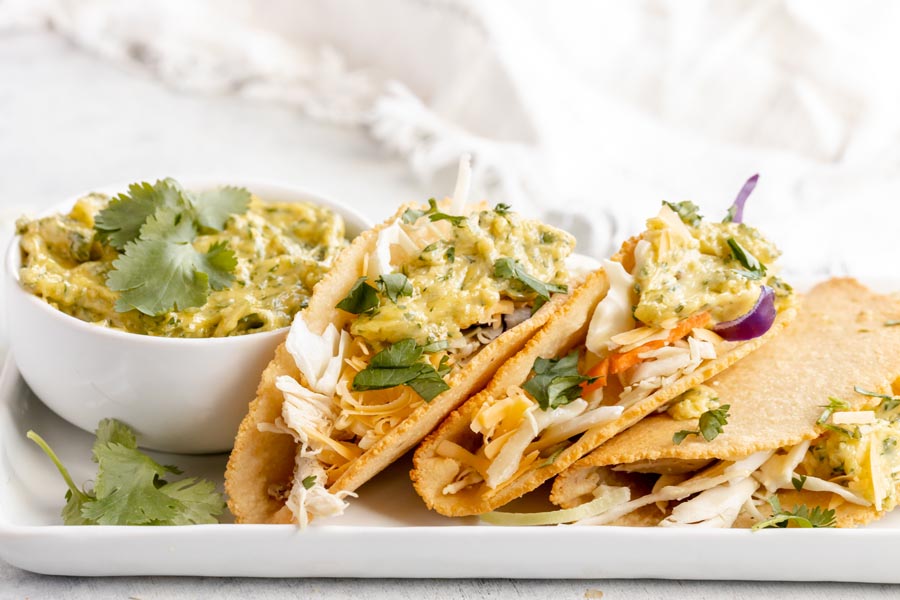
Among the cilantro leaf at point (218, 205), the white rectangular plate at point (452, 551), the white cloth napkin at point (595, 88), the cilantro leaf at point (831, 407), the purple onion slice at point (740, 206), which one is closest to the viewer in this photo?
the white rectangular plate at point (452, 551)

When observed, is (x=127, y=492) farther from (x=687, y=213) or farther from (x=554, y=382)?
(x=687, y=213)

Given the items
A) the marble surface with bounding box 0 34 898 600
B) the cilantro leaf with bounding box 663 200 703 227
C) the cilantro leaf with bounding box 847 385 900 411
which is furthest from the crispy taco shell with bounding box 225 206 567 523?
the marble surface with bounding box 0 34 898 600

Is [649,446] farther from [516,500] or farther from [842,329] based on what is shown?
[842,329]

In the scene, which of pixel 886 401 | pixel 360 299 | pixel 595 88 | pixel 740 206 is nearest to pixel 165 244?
pixel 360 299

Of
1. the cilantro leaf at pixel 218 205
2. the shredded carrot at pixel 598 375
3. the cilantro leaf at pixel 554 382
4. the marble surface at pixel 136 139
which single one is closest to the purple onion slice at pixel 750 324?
the shredded carrot at pixel 598 375

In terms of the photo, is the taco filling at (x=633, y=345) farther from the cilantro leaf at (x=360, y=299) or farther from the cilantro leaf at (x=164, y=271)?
the cilantro leaf at (x=164, y=271)

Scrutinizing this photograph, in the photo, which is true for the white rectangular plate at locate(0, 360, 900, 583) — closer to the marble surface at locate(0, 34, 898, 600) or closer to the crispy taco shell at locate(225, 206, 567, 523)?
the crispy taco shell at locate(225, 206, 567, 523)
